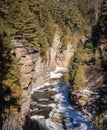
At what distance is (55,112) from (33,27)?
65.2 feet

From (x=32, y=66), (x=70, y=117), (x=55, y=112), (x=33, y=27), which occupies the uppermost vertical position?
(x=33, y=27)

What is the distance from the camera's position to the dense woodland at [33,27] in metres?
30.0

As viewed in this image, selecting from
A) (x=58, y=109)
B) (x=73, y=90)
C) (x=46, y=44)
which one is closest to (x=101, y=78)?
(x=73, y=90)

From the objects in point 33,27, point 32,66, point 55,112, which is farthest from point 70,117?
point 33,27

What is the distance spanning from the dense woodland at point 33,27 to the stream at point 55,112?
15.0ft

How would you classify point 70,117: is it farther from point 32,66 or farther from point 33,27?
point 33,27

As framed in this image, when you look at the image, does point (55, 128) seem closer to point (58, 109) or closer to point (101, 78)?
point (58, 109)

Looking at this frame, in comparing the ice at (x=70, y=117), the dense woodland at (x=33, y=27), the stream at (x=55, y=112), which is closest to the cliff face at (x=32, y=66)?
the dense woodland at (x=33, y=27)

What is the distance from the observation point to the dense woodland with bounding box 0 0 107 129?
3003cm

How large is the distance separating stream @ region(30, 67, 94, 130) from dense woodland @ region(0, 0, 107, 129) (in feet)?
15.0

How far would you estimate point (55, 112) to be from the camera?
139ft

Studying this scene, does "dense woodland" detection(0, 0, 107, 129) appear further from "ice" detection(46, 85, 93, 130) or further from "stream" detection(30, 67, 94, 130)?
"stream" detection(30, 67, 94, 130)

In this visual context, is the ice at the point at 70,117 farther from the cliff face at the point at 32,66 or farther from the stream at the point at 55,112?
the cliff face at the point at 32,66

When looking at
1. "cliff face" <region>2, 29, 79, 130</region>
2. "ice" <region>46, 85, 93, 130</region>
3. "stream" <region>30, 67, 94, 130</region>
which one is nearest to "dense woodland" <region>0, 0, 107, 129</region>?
"cliff face" <region>2, 29, 79, 130</region>
